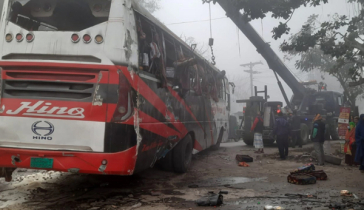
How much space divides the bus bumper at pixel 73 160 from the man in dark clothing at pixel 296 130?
10.6 meters

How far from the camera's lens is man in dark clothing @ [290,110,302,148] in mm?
13164

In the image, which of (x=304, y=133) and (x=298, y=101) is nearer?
(x=304, y=133)

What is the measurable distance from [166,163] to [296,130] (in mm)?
8236

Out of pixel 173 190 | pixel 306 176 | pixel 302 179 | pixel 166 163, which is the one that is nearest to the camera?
pixel 173 190

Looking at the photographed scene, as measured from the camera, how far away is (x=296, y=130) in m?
13.3

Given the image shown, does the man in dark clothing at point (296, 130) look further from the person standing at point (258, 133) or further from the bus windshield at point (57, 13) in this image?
the bus windshield at point (57, 13)

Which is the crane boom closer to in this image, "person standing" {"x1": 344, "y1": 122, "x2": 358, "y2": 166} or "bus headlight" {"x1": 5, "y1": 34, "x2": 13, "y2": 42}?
"person standing" {"x1": 344, "y1": 122, "x2": 358, "y2": 166}

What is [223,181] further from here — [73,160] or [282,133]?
[282,133]

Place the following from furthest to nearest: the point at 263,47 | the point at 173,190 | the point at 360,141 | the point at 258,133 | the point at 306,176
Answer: the point at 263,47 < the point at 258,133 < the point at 360,141 < the point at 306,176 < the point at 173,190

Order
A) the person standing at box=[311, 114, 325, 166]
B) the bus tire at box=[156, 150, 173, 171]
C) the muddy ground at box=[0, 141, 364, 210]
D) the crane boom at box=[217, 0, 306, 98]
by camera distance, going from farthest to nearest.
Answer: the crane boom at box=[217, 0, 306, 98] < the person standing at box=[311, 114, 325, 166] < the bus tire at box=[156, 150, 173, 171] < the muddy ground at box=[0, 141, 364, 210]

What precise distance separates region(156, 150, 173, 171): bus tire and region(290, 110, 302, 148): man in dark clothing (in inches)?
308

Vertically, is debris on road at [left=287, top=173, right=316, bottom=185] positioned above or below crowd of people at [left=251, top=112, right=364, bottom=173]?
below

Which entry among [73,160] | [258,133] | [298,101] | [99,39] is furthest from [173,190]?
[298,101]

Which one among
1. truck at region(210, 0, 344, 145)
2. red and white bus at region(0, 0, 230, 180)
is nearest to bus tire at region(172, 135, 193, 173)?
red and white bus at region(0, 0, 230, 180)
